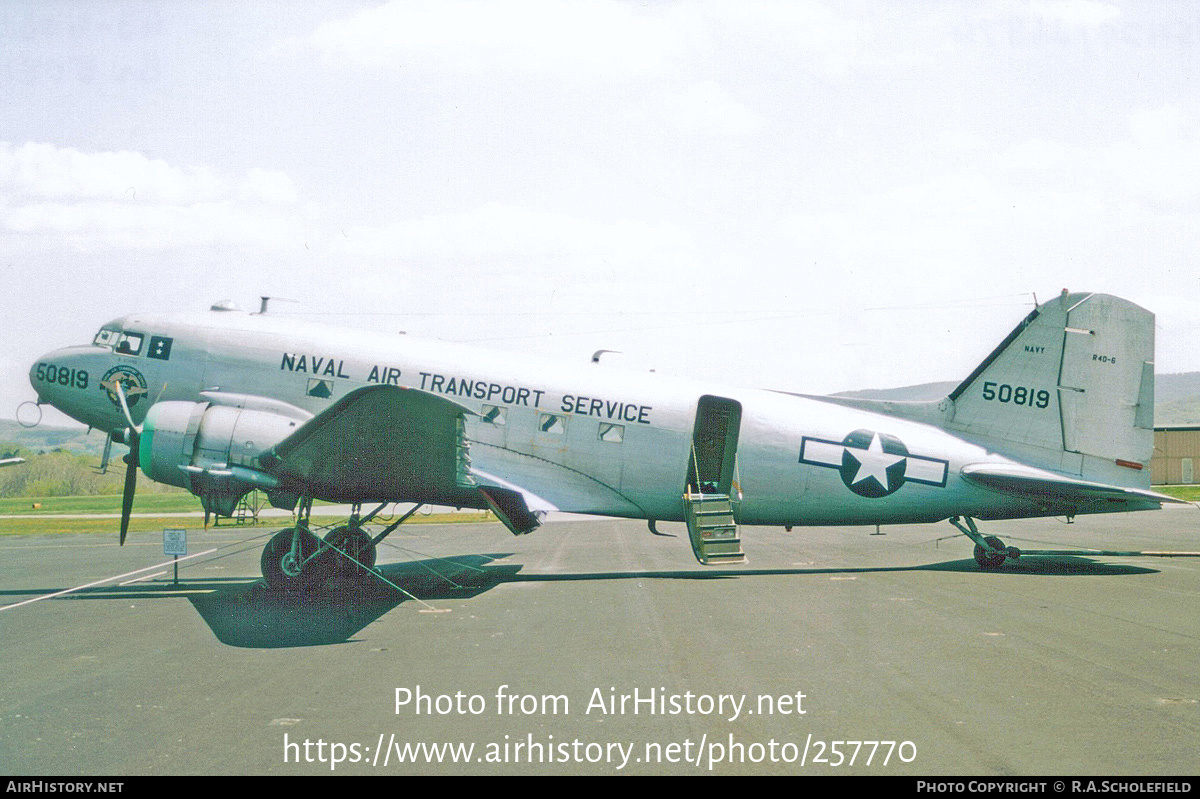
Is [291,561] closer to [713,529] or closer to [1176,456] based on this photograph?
[713,529]

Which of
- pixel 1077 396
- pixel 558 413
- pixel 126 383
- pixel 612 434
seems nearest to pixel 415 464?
pixel 558 413

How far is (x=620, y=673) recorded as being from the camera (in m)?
8.32

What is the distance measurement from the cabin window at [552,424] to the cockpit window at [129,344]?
752 centimetres

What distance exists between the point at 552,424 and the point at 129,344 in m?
7.95

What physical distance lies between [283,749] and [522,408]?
29.8 feet

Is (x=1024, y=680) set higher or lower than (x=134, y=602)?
higher

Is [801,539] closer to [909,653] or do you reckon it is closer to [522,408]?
[522,408]

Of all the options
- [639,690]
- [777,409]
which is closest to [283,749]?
[639,690]

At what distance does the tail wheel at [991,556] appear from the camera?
15.9 m

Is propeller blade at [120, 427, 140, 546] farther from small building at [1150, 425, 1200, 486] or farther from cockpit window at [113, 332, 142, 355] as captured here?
small building at [1150, 425, 1200, 486]

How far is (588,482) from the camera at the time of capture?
14.9 meters

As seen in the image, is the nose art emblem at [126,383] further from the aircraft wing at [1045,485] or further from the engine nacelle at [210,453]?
the aircraft wing at [1045,485]

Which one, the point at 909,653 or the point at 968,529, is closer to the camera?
the point at 909,653

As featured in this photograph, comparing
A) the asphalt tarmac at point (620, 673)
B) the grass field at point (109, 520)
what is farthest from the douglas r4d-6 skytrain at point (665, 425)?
the grass field at point (109, 520)
